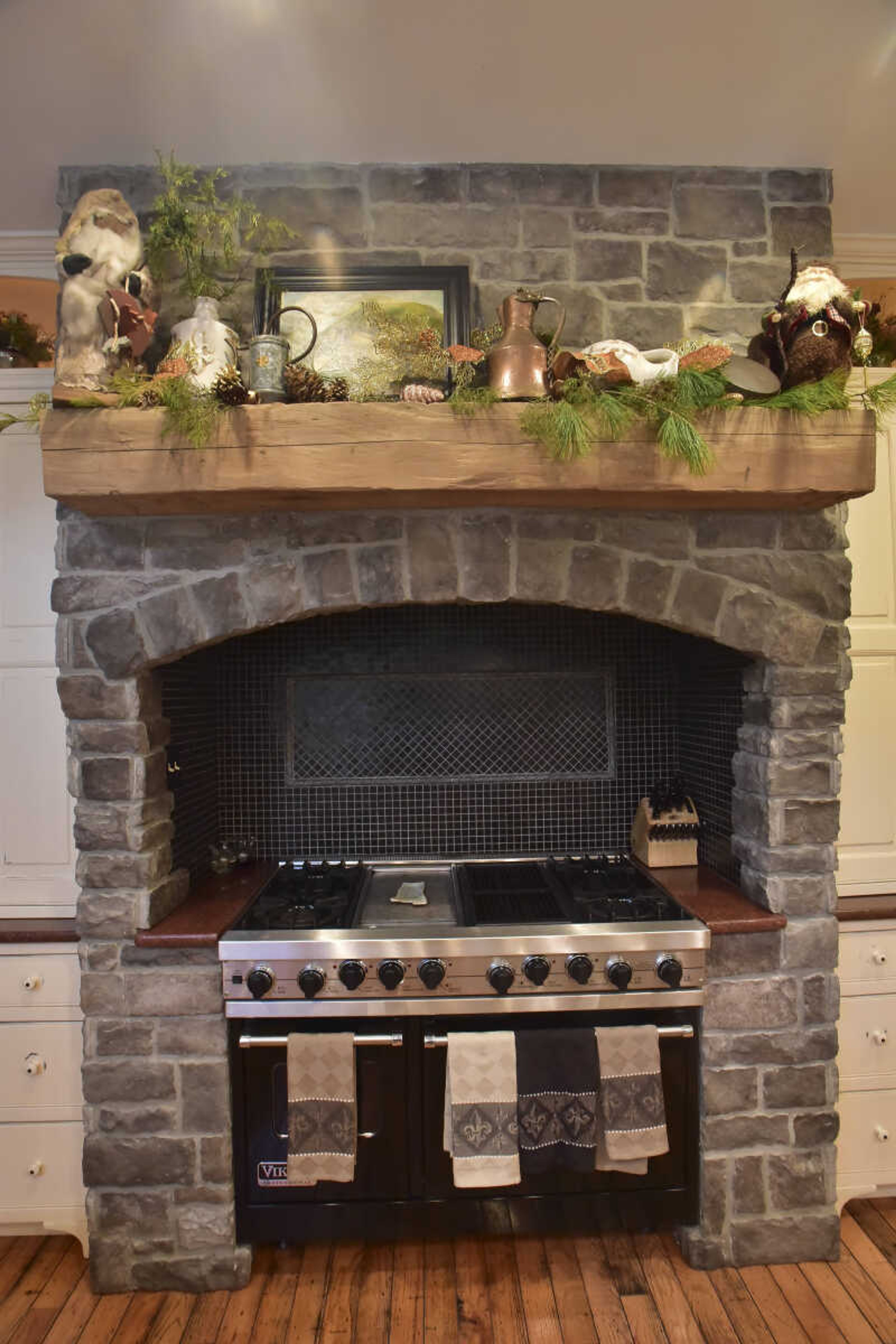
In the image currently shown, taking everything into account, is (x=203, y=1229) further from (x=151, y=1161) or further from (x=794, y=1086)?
(x=794, y=1086)

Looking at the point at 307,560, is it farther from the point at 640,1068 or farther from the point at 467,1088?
the point at 640,1068

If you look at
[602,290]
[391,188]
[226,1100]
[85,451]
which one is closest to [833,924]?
[226,1100]

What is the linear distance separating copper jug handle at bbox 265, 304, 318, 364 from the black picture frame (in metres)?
0.03

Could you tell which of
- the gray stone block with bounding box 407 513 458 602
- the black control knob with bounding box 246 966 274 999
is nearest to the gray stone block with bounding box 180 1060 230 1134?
the black control knob with bounding box 246 966 274 999

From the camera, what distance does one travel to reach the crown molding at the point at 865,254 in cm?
254

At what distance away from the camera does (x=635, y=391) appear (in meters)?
1.89

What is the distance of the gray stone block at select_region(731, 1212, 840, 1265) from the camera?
6.98 ft

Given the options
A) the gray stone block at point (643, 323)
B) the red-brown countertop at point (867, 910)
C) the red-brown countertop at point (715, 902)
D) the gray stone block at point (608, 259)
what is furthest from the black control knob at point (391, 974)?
the gray stone block at point (608, 259)

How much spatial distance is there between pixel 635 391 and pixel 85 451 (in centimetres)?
137

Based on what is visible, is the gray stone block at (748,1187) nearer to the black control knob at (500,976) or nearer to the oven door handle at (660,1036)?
the oven door handle at (660,1036)

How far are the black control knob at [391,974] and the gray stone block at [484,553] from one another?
1.03 m

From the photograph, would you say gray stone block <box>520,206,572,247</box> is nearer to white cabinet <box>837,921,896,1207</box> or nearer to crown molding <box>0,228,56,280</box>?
crown molding <box>0,228,56,280</box>

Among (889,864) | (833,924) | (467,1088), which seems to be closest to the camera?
(467,1088)

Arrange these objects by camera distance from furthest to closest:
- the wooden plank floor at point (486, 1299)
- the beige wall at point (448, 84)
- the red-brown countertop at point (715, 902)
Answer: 1. the red-brown countertop at point (715, 902)
2. the wooden plank floor at point (486, 1299)
3. the beige wall at point (448, 84)
